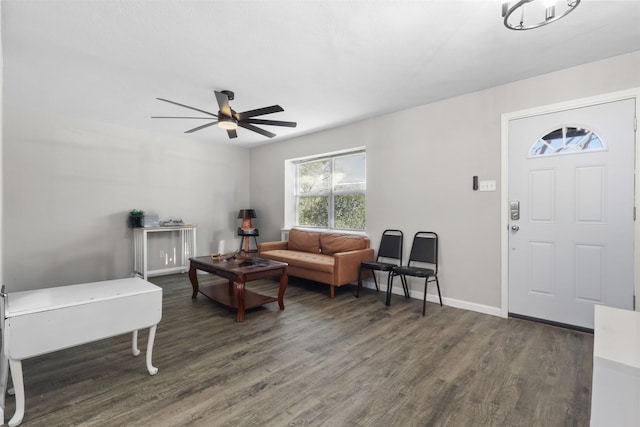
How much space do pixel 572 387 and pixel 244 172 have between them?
595 centimetres

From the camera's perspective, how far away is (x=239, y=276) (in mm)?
3082

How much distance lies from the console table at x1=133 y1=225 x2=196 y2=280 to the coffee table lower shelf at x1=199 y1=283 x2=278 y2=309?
1531 mm

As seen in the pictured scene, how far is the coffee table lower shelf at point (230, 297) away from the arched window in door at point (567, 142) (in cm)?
322

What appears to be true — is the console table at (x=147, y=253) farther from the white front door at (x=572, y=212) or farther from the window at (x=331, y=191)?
the white front door at (x=572, y=212)

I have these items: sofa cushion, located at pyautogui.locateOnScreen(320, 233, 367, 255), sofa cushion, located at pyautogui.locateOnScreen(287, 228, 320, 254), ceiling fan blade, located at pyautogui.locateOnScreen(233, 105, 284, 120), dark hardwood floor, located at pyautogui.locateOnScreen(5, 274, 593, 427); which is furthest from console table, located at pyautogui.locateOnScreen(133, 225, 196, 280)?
ceiling fan blade, located at pyautogui.locateOnScreen(233, 105, 284, 120)

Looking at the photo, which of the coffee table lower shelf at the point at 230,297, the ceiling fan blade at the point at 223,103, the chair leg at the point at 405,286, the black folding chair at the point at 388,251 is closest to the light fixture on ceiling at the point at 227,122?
the ceiling fan blade at the point at 223,103

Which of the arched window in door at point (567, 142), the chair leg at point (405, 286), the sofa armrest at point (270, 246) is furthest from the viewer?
the sofa armrest at point (270, 246)

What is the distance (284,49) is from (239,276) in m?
2.16

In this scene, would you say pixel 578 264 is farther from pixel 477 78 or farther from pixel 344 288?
pixel 344 288

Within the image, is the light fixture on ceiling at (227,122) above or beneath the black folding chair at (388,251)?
above

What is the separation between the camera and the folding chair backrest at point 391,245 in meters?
4.10

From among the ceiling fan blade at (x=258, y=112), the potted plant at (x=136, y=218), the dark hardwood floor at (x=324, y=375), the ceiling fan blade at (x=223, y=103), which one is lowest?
the dark hardwood floor at (x=324, y=375)

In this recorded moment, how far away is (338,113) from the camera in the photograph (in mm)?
4230

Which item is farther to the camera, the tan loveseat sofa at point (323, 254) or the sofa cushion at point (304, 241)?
the sofa cushion at point (304, 241)
